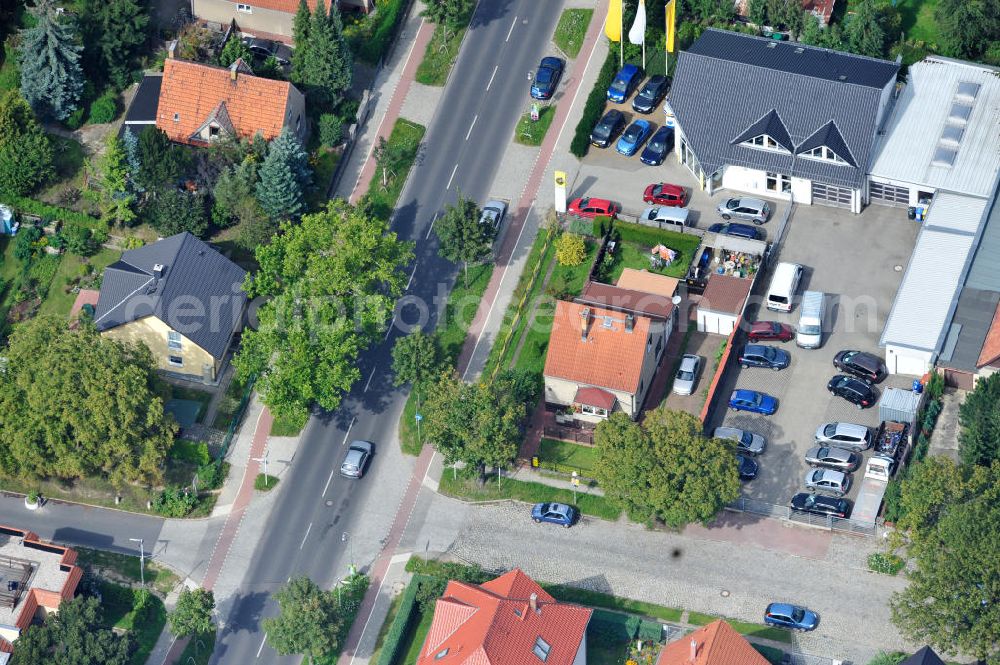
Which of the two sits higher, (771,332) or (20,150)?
(771,332)

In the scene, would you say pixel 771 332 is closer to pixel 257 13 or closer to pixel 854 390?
pixel 854 390

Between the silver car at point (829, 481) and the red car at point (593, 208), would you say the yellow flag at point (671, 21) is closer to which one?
the red car at point (593, 208)

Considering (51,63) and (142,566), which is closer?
(142,566)

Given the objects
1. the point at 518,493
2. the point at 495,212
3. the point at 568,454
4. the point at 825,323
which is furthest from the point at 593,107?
the point at 518,493

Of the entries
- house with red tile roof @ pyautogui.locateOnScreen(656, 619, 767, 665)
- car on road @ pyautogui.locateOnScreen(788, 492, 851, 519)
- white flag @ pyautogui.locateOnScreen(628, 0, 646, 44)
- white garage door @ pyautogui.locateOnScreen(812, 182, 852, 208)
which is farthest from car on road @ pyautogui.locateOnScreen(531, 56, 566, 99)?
house with red tile roof @ pyautogui.locateOnScreen(656, 619, 767, 665)

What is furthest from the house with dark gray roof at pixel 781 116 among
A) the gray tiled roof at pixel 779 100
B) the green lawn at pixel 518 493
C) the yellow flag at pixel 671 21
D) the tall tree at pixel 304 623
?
the tall tree at pixel 304 623

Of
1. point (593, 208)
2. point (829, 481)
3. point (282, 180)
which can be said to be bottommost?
point (829, 481)
